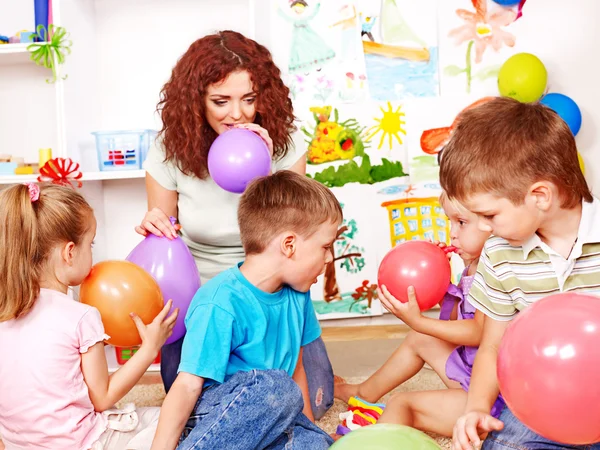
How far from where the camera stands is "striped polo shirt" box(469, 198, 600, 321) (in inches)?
44.3

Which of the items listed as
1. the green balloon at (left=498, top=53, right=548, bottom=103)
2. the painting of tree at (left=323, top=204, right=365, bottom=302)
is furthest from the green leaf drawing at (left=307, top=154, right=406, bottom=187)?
the green balloon at (left=498, top=53, right=548, bottom=103)

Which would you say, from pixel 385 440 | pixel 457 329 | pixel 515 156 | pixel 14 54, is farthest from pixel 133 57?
pixel 385 440

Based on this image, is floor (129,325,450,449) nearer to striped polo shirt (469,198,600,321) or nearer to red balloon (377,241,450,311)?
red balloon (377,241,450,311)

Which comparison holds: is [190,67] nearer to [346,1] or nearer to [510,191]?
[510,191]

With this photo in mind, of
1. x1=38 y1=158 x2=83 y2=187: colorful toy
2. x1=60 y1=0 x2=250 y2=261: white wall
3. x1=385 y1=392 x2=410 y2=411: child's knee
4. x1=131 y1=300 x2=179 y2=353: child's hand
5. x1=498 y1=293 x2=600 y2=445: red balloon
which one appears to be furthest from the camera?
x1=60 y1=0 x2=250 y2=261: white wall

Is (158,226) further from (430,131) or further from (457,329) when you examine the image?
(430,131)

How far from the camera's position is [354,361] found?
2.34 m

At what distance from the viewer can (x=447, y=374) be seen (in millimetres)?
1568

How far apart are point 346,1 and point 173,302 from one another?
1.77 metres

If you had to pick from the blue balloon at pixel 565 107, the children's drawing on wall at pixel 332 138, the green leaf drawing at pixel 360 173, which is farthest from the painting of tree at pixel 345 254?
the blue balloon at pixel 565 107

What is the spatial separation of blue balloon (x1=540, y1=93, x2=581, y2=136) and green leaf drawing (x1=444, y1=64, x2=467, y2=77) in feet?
1.25

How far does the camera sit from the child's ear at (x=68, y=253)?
4.49ft

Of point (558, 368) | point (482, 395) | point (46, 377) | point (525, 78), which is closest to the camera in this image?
point (558, 368)

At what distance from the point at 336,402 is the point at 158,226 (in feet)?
2.35
